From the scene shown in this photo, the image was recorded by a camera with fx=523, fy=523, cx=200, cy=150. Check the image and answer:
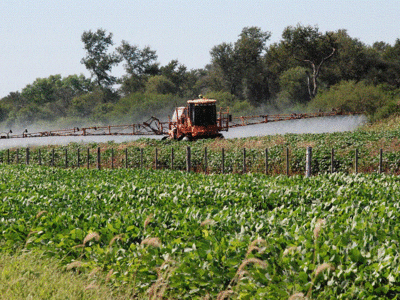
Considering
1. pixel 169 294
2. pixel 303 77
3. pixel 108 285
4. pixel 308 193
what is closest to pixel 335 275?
pixel 169 294

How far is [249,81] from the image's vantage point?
7594 centimetres

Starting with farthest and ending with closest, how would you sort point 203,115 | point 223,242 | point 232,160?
point 203,115
point 232,160
point 223,242

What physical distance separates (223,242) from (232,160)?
2157cm

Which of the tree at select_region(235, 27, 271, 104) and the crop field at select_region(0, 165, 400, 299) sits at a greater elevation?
the tree at select_region(235, 27, 271, 104)

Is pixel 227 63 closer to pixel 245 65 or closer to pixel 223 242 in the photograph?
pixel 245 65

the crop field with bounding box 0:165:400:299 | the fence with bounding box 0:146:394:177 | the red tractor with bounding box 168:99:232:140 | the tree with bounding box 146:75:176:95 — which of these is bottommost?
the fence with bounding box 0:146:394:177

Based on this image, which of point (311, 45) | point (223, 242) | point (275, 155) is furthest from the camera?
point (311, 45)

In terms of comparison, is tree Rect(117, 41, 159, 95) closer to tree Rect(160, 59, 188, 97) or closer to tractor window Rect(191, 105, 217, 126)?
tree Rect(160, 59, 188, 97)

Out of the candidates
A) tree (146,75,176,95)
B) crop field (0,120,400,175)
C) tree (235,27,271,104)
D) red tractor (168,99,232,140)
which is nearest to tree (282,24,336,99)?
tree (235,27,271,104)

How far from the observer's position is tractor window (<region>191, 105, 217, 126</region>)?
39094 mm

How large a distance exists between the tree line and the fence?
22.7m

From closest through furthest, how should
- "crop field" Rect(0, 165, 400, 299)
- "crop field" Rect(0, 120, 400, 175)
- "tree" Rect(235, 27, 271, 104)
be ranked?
"crop field" Rect(0, 165, 400, 299), "crop field" Rect(0, 120, 400, 175), "tree" Rect(235, 27, 271, 104)

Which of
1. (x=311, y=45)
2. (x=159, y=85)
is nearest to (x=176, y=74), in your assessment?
(x=159, y=85)

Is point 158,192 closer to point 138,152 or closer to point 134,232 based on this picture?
point 134,232
